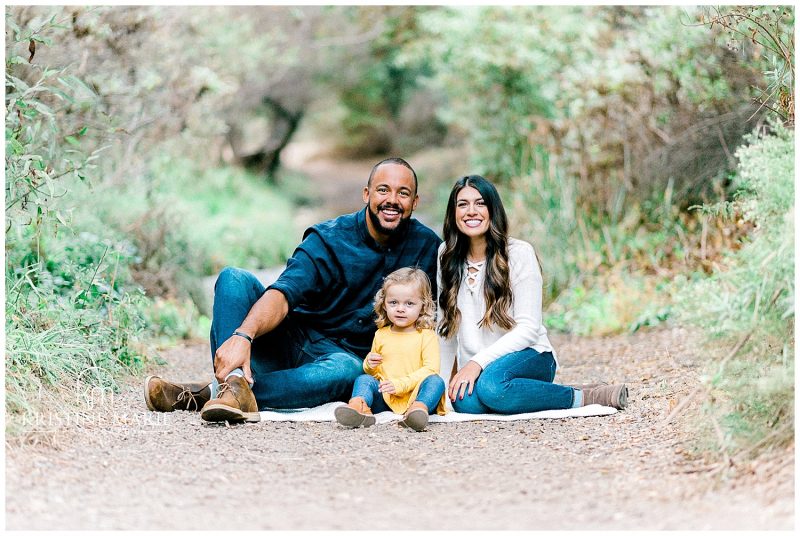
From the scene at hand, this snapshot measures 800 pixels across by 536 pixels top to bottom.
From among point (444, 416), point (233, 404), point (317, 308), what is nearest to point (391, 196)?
point (317, 308)

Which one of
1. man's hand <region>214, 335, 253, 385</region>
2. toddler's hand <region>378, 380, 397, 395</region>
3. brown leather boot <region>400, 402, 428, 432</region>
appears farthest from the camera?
toddler's hand <region>378, 380, 397, 395</region>

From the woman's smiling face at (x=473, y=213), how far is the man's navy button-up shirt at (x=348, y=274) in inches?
11.7

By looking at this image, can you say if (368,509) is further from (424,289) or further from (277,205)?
(277,205)

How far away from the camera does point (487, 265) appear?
4.46 m

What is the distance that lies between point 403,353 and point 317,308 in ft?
1.76

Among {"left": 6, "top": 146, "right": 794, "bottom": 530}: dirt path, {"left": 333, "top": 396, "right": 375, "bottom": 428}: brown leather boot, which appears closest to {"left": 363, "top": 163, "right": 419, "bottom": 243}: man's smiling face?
{"left": 333, "top": 396, "right": 375, "bottom": 428}: brown leather boot

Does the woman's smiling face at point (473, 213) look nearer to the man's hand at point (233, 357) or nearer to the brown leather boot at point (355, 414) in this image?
the brown leather boot at point (355, 414)

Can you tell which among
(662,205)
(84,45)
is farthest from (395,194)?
(662,205)

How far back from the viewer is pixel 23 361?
13.8 feet

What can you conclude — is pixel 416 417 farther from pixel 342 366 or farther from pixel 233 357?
pixel 233 357

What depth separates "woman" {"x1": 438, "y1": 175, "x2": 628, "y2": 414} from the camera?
433cm

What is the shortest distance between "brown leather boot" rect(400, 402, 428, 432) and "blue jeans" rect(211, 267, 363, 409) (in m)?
0.44

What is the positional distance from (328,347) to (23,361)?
135 centimetres

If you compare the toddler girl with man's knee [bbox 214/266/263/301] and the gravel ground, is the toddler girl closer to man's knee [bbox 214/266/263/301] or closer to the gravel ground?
the gravel ground
